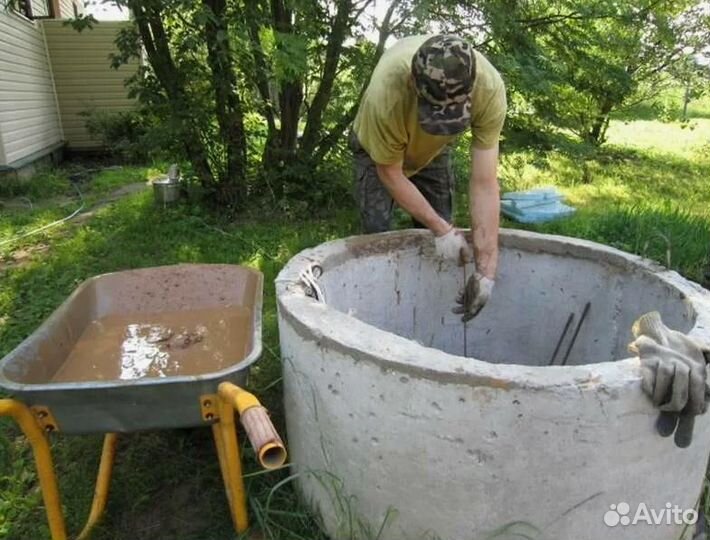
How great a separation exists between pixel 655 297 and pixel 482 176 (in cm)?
84

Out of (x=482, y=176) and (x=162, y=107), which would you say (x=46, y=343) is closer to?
(x=482, y=176)

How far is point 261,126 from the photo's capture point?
5590 mm

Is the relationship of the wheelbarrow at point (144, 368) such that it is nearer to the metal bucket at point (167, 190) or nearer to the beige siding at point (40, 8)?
the metal bucket at point (167, 190)

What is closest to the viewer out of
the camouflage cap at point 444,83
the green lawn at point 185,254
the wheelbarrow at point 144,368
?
the wheelbarrow at point 144,368

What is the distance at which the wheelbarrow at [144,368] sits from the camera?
159cm

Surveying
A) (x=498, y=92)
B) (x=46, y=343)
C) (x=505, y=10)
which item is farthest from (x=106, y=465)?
(x=505, y=10)

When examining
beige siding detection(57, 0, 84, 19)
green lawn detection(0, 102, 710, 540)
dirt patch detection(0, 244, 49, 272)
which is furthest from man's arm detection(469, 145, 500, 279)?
beige siding detection(57, 0, 84, 19)

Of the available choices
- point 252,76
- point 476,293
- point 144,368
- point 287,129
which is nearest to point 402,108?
point 476,293

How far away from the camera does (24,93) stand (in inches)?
314

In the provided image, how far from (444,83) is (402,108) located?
1.08ft

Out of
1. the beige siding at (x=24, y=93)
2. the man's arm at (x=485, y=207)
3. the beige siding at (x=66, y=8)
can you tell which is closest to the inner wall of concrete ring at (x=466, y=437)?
the man's arm at (x=485, y=207)

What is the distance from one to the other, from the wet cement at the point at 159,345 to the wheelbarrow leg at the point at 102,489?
27cm

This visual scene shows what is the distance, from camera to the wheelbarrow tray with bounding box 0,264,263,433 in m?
1.59
